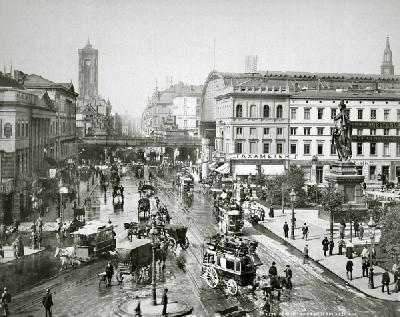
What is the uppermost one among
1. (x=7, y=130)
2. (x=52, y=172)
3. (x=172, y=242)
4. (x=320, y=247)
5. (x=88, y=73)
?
(x=88, y=73)

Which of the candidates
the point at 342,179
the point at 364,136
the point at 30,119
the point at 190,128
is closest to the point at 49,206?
the point at 30,119

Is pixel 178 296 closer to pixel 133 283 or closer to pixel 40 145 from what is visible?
pixel 133 283

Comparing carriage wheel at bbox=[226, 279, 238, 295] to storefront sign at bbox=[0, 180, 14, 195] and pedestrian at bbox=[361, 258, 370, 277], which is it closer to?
pedestrian at bbox=[361, 258, 370, 277]

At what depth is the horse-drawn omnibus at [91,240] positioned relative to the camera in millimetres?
28203

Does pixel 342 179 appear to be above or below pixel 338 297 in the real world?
above

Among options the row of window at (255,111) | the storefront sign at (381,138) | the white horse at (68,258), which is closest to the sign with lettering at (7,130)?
the white horse at (68,258)

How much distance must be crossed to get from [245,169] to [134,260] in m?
46.1

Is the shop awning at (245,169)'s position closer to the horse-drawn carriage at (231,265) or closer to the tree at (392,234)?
the tree at (392,234)

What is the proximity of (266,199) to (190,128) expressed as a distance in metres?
81.4

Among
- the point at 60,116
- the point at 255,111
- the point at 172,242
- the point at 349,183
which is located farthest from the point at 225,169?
the point at 172,242

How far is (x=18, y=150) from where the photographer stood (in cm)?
4122

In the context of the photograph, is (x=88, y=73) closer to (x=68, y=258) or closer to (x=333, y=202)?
(x=333, y=202)

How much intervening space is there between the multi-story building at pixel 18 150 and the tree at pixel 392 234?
2300 centimetres

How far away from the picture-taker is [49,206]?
4656cm
